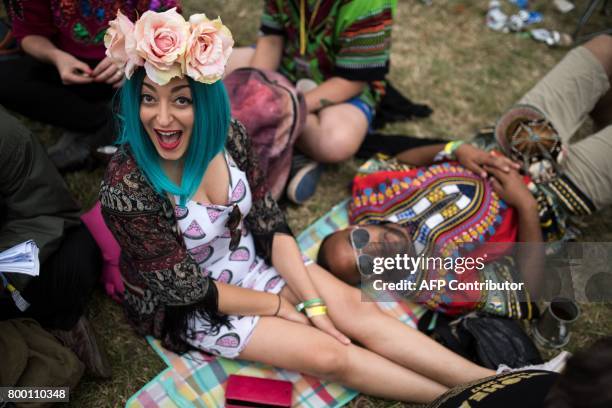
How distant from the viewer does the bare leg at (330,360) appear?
228 cm

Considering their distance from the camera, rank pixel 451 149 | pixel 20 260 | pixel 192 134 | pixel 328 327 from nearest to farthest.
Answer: pixel 192 134 < pixel 20 260 < pixel 328 327 < pixel 451 149

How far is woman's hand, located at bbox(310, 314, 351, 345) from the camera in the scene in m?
2.34

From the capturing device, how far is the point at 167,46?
5.25ft

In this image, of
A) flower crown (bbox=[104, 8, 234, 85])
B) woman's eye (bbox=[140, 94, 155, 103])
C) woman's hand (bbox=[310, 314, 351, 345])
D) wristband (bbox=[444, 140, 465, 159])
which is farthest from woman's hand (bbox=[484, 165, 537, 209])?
woman's eye (bbox=[140, 94, 155, 103])

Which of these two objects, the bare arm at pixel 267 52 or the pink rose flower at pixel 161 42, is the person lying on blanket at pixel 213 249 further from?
the bare arm at pixel 267 52

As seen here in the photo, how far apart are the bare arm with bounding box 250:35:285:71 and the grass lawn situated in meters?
0.85

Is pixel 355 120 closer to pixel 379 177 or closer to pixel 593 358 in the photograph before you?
pixel 379 177

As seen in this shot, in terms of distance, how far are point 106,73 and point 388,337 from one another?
2.17 meters

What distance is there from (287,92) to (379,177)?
0.76m

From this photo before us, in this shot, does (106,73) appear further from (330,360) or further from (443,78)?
(443,78)

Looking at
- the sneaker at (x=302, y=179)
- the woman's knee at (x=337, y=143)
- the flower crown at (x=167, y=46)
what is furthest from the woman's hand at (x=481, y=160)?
the flower crown at (x=167, y=46)

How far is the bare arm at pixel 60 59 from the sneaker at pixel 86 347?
56.1 inches

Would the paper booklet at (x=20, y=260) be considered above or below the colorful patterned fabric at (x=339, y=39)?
below

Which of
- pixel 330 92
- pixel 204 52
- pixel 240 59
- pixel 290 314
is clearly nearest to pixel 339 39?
pixel 330 92
